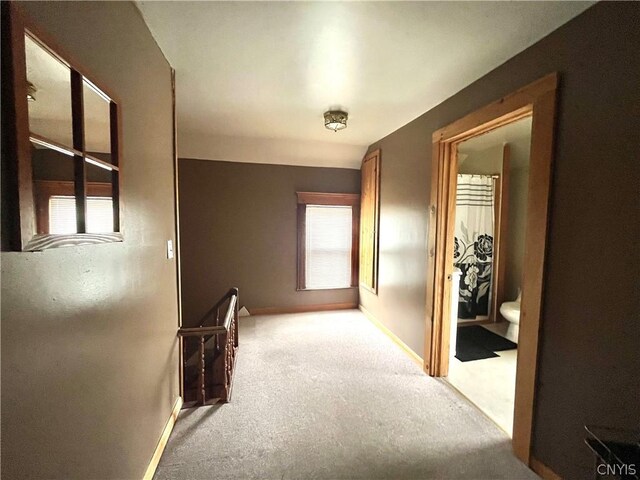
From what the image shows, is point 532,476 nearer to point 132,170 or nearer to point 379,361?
point 379,361

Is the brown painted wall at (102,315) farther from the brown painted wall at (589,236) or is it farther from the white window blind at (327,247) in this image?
the white window blind at (327,247)

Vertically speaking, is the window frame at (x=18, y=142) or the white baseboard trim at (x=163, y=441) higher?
the window frame at (x=18, y=142)

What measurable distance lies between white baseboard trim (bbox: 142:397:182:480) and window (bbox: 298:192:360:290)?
2.23 meters

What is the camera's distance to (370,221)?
3.60 meters

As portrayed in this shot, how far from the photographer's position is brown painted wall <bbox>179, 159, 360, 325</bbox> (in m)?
3.55

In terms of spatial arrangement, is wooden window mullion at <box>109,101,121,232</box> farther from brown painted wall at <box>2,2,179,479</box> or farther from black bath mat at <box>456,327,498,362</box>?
black bath mat at <box>456,327,498,362</box>

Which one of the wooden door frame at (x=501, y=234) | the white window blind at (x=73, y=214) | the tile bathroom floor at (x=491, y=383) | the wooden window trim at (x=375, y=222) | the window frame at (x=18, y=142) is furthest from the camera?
the wooden door frame at (x=501, y=234)

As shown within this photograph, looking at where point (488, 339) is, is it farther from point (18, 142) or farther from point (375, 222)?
point (18, 142)

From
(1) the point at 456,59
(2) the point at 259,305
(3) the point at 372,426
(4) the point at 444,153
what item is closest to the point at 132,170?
(1) the point at 456,59

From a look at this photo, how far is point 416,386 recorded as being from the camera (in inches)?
87.7

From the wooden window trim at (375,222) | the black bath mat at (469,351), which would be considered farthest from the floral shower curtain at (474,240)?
the wooden window trim at (375,222)

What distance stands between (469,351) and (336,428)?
1.89 m

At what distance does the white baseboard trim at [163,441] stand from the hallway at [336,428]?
0.04 m

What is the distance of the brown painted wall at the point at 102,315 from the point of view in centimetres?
66
